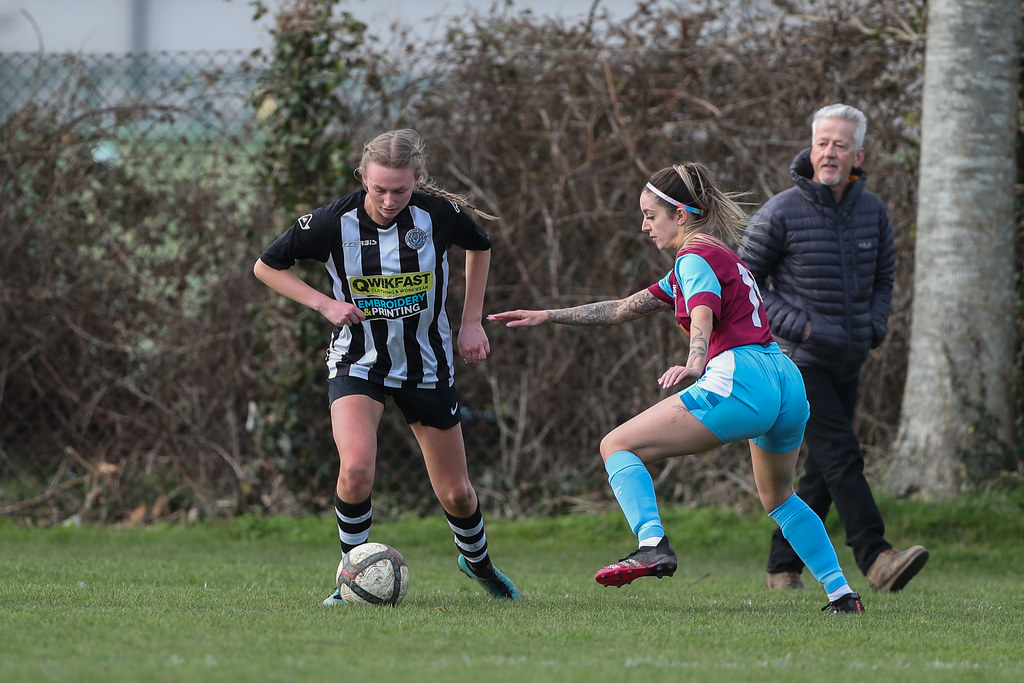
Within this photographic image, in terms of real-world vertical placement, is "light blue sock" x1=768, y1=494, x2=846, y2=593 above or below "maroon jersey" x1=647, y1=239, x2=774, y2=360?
below

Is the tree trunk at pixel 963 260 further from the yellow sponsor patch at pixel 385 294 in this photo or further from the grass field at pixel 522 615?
the yellow sponsor patch at pixel 385 294

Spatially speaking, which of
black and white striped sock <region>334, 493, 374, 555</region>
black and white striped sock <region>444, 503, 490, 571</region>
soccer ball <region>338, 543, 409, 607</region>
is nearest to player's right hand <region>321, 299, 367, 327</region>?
black and white striped sock <region>334, 493, 374, 555</region>

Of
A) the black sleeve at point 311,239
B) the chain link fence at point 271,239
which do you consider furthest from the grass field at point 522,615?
the black sleeve at point 311,239

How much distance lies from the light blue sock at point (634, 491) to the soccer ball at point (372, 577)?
107 cm

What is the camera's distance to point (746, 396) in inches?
187

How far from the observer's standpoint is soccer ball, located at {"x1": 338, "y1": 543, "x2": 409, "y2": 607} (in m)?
5.03

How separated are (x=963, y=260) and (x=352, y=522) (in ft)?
16.3

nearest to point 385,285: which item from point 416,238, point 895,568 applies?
point 416,238

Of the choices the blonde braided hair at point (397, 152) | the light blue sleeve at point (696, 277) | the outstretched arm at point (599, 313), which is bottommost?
the outstretched arm at point (599, 313)

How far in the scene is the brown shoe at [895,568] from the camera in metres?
5.84

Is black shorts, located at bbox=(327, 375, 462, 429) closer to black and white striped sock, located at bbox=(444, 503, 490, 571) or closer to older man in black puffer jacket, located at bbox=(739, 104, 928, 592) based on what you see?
black and white striped sock, located at bbox=(444, 503, 490, 571)

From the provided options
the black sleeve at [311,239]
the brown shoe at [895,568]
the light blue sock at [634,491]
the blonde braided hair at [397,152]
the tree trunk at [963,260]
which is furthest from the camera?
the tree trunk at [963,260]

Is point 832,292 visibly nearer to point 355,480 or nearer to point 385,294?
point 385,294

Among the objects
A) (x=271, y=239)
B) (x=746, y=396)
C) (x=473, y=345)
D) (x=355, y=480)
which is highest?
(x=271, y=239)
